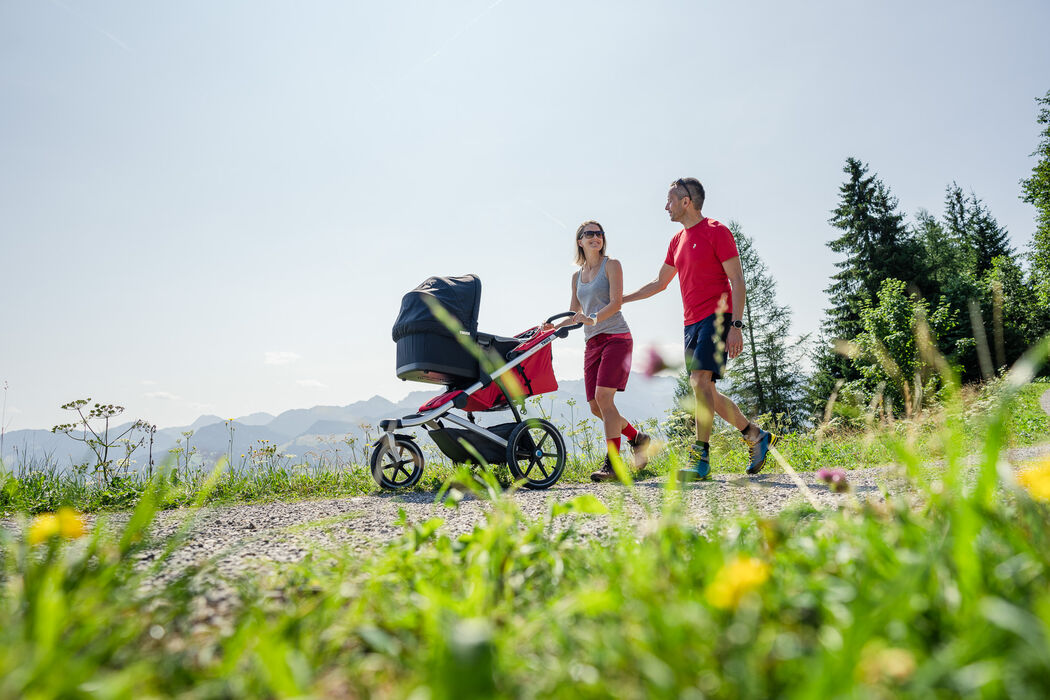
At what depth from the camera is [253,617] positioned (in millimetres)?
1147

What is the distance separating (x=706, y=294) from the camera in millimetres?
4730

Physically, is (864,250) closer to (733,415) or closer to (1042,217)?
(1042,217)

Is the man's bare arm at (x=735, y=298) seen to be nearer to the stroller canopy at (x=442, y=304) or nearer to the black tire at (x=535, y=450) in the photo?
the black tire at (x=535, y=450)

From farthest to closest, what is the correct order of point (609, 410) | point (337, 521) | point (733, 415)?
point (609, 410)
point (733, 415)
point (337, 521)

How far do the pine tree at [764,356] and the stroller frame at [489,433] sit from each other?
2906 cm

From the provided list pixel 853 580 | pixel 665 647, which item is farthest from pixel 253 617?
pixel 853 580

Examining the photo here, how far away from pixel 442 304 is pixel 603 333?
155 centimetres

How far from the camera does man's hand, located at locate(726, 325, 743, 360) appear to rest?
170 inches

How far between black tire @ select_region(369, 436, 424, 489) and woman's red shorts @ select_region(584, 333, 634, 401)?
1.80 m

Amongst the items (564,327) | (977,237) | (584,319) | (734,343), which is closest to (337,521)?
(584,319)

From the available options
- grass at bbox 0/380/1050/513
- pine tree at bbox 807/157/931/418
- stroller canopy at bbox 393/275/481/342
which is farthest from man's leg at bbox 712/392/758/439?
pine tree at bbox 807/157/931/418

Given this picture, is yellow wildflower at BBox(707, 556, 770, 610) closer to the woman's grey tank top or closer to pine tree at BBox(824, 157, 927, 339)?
the woman's grey tank top

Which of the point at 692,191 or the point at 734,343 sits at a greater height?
the point at 692,191

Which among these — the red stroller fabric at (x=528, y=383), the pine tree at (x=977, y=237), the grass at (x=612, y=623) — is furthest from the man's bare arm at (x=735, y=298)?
the pine tree at (x=977, y=237)
